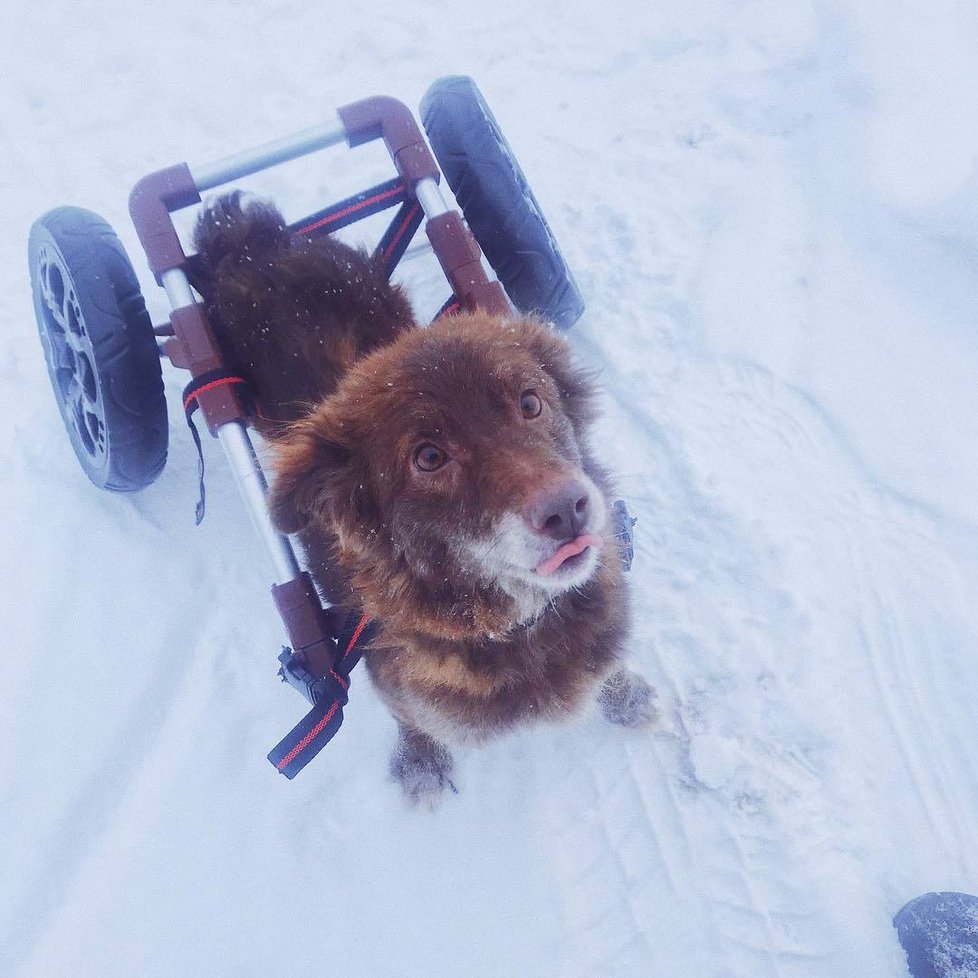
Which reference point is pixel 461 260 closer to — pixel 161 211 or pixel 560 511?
pixel 161 211

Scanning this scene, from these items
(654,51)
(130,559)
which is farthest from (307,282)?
(654,51)

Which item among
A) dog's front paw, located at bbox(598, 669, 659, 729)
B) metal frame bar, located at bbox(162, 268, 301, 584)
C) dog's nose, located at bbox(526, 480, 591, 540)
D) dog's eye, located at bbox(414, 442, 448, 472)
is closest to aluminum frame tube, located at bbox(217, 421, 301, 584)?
metal frame bar, located at bbox(162, 268, 301, 584)

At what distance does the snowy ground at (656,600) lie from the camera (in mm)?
2721

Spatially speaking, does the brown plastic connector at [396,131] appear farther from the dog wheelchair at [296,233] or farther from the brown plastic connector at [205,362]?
the brown plastic connector at [205,362]

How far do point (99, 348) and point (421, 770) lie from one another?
2.12m

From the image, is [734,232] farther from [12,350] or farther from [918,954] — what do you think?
[12,350]

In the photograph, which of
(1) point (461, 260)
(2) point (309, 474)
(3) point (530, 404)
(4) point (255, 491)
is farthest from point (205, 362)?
(3) point (530, 404)

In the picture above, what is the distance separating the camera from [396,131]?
3006 millimetres

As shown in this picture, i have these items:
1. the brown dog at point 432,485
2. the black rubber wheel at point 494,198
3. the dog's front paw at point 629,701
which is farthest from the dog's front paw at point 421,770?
the black rubber wheel at point 494,198

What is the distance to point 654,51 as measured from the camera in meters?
4.51

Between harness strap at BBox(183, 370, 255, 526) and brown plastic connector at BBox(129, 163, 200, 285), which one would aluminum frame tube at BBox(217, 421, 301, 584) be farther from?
brown plastic connector at BBox(129, 163, 200, 285)

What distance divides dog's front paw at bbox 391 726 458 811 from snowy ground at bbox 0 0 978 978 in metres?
0.09

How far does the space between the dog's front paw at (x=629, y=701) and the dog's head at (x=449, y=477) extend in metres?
0.84

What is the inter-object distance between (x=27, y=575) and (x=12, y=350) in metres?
1.30
